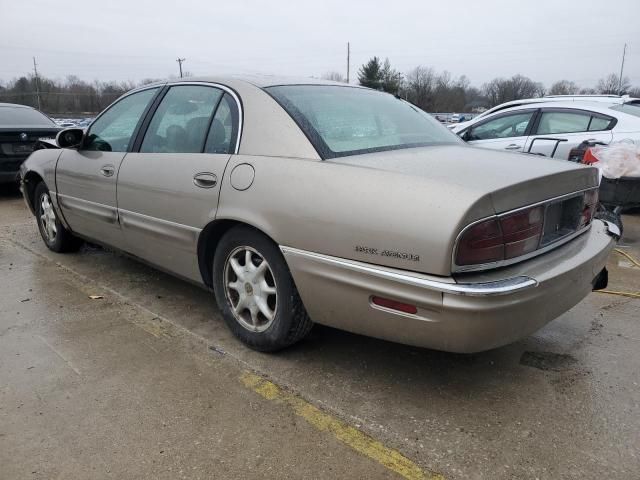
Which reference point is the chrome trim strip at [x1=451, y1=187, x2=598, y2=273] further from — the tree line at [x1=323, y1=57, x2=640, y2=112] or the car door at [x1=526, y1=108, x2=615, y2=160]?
the tree line at [x1=323, y1=57, x2=640, y2=112]

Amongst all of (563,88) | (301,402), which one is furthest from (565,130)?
(563,88)

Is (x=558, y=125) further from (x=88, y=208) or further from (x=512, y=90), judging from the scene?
(x=512, y=90)

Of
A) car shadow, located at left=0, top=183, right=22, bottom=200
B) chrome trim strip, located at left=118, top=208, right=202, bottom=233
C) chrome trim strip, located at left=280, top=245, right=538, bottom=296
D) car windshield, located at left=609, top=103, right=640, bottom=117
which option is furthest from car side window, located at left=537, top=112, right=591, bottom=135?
car shadow, located at left=0, top=183, right=22, bottom=200

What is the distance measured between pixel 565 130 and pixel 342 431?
19.1 feet

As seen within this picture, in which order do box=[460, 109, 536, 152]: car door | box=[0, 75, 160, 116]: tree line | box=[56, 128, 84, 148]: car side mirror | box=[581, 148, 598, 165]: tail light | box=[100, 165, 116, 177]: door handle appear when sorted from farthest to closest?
box=[0, 75, 160, 116]: tree line, box=[460, 109, 536, 152]: car door, box=[581, 148, 598, 165]: tail light, box=[56, 128, 84, 148]: car side mirror, box=[100, 165, 116, 177]: door handle

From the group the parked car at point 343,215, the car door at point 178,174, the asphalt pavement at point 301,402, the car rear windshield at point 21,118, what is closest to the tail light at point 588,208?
the parked car at point 343,215

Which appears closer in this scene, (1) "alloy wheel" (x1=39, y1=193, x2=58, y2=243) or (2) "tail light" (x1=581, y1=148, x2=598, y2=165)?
(1) "alloy wheel" (x1=39, y1=193, x2=58, y2=243)

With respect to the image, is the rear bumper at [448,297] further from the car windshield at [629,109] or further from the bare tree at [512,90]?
the bare tree at [512,90]

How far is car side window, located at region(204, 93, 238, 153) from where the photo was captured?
2943 millimetres

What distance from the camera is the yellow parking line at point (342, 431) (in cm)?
205

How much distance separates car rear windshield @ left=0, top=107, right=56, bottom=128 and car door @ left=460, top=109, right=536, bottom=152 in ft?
22.0

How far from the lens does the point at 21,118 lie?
8.27 m

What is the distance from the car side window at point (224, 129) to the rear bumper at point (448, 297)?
0.80 meters

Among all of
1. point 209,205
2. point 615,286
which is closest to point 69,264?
point 209,205
